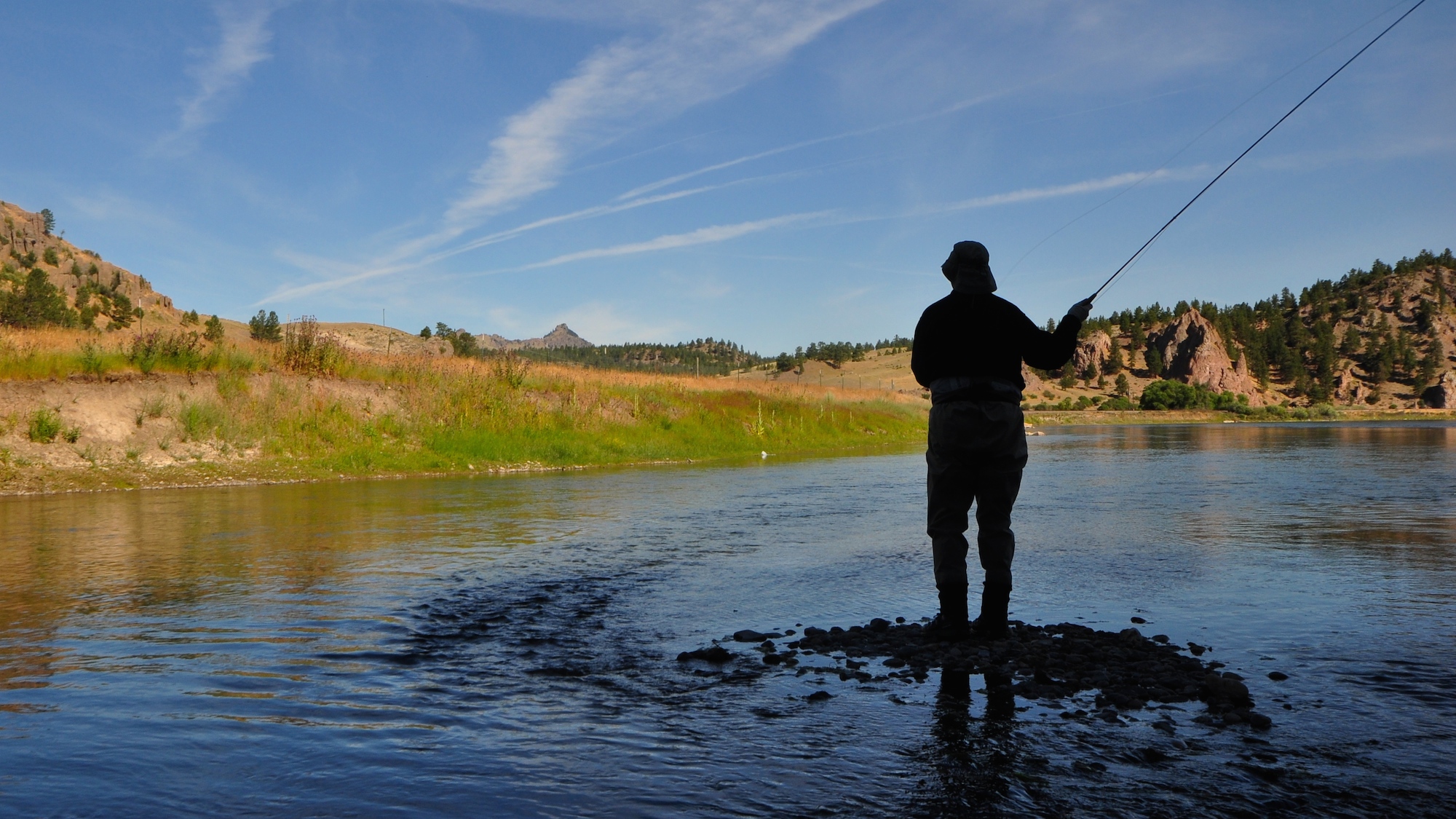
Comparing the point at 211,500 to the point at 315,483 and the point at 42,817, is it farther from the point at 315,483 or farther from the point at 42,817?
the point at 42,817

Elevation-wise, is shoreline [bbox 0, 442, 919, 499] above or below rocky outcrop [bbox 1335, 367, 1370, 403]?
below

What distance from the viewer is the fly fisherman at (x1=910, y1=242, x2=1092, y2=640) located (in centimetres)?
515

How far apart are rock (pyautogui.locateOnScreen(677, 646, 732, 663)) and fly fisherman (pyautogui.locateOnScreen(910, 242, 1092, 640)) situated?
4.11 feet

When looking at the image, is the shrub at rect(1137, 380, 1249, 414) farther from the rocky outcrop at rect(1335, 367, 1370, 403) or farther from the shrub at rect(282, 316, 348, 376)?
the shrub at rect(282, 316, 348, 376)

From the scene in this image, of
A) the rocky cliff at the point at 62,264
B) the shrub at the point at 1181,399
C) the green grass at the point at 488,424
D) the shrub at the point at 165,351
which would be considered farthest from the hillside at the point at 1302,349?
the shrub at the point at 165,351

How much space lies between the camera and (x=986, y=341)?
5230 mm

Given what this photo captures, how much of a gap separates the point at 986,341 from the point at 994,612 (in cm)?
149

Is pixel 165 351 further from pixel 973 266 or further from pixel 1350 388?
pixel 1350 388

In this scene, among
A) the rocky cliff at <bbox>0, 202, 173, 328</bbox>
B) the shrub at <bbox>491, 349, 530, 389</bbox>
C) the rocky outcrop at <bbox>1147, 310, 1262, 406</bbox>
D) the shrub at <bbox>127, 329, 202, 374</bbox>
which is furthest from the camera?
the rocky outcrop at <bbox>1147, 310, 1262, 406</bbox>

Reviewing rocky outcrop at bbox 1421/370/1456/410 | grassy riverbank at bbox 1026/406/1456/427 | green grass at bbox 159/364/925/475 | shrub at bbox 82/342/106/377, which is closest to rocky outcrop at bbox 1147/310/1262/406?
rocky outcrop at bbox 1421/370/1456/410

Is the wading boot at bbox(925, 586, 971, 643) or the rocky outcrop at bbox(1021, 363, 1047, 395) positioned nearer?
the wading boot at bbox(925, 586, 971, 643)

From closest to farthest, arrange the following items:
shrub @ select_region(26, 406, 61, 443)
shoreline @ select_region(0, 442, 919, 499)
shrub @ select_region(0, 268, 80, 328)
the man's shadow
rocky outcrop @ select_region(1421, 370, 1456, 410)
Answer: the man's shadow → shoreline @ select_region(0, 442, 919, 499) → shrub @ select_region(26, 406, 61, 443) → shrub @ select_region(0, 268, 80, 328) → rocky outcrop @ select_region(1421, 370, 1456, 410)

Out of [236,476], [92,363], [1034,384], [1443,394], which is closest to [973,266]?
[236,476]

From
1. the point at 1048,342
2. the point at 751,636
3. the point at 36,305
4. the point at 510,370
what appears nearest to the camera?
the point at 1048,342
